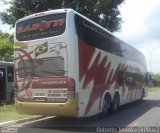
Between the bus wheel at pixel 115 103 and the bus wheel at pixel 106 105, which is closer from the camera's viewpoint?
the bus wheel at pixel 106 105

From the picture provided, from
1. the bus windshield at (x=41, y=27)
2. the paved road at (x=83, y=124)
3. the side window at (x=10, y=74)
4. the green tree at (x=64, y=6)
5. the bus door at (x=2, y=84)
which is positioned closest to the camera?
the paved road at (x=83, y=124)

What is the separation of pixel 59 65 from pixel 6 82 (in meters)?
9.68

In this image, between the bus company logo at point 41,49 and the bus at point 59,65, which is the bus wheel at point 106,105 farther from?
the bus company logo at point 41,49

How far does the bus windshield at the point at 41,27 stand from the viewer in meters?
12.8

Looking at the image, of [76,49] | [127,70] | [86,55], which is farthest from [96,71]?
[127,70]

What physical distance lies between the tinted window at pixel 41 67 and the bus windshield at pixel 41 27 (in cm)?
91

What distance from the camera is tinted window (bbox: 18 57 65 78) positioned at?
12.6 m

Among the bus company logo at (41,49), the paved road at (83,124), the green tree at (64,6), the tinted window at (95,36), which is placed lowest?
the paved road at (83,124)

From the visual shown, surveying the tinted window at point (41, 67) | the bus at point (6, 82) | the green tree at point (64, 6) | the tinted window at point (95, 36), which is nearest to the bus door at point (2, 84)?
the bus at point (6, 82)

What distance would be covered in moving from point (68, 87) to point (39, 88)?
4.02 feet

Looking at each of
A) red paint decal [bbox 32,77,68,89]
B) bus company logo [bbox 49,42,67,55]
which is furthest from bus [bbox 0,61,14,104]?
bus company logo [bbox 49,42,67,55]

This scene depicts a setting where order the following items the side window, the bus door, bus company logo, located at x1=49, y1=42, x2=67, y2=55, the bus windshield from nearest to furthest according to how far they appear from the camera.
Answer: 1. bus company logo, located at x1=49, y1=42, x2=67, y2=55
2. the bus windshield
3. the bus door
4. the side window

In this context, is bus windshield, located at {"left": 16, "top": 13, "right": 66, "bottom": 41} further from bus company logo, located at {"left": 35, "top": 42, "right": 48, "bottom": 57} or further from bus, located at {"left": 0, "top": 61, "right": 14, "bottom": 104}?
bus, located at {"left": 0, "top": 61, "right": 14, "bottom": 104}

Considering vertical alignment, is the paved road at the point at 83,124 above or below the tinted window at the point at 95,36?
below
